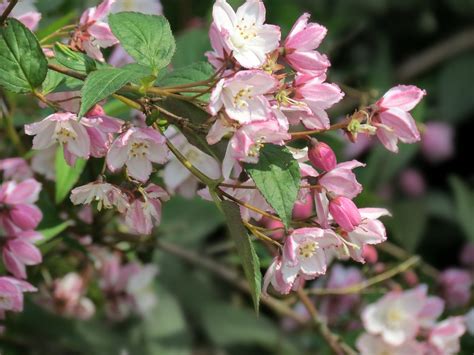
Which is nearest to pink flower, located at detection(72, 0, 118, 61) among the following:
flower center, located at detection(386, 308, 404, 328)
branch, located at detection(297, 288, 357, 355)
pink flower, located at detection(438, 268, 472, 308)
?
branch, located at detection(297, 288, 357, 355)

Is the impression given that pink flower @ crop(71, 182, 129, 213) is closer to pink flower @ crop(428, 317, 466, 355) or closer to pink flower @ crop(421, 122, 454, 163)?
pink flower @ crop(428, 317, 466, 355)

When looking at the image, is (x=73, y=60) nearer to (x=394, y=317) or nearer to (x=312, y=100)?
(x=312, y=100)

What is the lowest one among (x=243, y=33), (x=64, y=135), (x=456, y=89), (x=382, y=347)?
(x=456, y=89)

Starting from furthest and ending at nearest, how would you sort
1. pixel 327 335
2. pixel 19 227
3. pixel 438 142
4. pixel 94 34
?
pixel 438 142, pixel 327 335, pixel 19 227, pixel 94 34

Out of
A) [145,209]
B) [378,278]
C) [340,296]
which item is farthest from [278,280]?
[340,296]

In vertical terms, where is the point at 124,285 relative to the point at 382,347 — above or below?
below

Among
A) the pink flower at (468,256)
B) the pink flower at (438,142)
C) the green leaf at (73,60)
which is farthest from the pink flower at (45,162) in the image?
the pink flower at (438,142)
